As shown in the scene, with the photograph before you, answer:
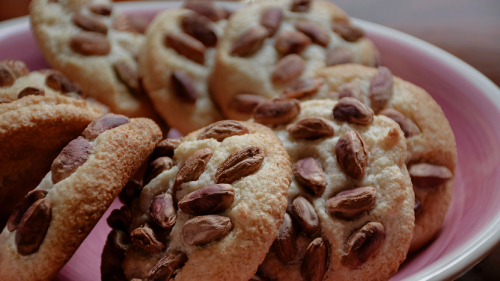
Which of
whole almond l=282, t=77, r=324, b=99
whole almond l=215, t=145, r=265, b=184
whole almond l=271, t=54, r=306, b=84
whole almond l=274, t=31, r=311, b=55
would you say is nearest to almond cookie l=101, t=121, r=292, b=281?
whole almond l=215, t=145, r=265, b=184

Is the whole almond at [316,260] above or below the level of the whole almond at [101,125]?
below

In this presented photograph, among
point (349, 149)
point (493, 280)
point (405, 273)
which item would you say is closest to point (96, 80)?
point (349, 149)

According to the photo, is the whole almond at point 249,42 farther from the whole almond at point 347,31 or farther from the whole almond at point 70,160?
the whole almond at point 70,160

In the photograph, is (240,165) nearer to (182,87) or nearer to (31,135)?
(31,135)

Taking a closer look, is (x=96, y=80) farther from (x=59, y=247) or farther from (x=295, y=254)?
(x=295, y=254)

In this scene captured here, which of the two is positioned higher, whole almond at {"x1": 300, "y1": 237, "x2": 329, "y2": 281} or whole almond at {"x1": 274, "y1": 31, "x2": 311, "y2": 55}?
whole almond at {"x1": 274, "y1": 31, "x2": 311, "y2": 55}

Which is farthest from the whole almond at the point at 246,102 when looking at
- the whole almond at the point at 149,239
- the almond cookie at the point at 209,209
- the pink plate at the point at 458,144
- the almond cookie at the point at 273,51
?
the whole almond at the point at 149,239

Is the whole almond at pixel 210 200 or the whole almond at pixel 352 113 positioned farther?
the whole almond at pixel 352 113

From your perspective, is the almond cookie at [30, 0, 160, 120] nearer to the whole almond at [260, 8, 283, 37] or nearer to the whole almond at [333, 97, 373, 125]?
the whole almond at [260, 8, 283, 37]
